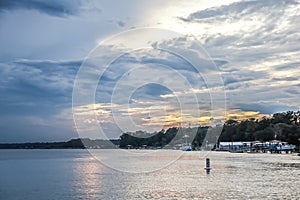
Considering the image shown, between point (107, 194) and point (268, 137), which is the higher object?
point (268, 137)

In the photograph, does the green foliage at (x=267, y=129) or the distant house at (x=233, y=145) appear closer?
the green foliage at (x=267, y=129)

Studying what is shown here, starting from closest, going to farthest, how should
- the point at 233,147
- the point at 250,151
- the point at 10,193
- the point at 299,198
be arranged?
the point at 299,198 → the point at 10,193 → the point at 250,151 → the point at 233,147

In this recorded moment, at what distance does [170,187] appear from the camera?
1537 inches

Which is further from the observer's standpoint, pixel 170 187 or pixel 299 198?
pixel 170 187

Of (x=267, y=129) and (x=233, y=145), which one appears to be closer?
(x=267, y=129)

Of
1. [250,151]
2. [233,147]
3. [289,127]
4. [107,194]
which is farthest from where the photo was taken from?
[233,147]

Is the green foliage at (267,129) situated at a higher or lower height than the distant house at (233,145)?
higher

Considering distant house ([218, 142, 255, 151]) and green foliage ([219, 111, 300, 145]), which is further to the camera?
distant house ([218, 142, 255, 151])

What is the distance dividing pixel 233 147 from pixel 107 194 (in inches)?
5245

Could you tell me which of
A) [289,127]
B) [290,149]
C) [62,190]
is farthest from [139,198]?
[289,127]

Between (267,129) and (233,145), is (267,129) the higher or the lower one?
the higher one

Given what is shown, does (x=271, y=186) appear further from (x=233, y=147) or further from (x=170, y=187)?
(x=233, y=147)

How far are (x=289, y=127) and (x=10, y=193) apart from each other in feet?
370

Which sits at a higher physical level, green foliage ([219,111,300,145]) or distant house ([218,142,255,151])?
green foliage ([219,111,300,145])
